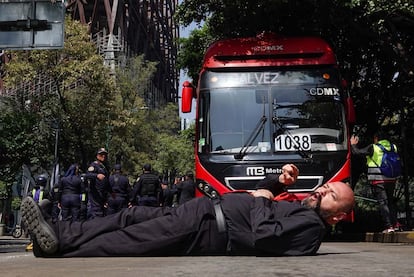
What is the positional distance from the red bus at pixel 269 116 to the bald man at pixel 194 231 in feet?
16.8

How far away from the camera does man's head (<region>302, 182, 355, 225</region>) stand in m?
3.93

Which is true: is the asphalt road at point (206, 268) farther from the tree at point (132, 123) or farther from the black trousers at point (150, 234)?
the tree at point (132, 123)

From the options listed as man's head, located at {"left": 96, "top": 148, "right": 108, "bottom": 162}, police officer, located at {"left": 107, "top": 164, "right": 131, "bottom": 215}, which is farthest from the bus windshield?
police officer, located at {"left": 107, "top": 164, "right": 131, "bottom": 215}

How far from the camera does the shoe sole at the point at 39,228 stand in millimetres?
3676

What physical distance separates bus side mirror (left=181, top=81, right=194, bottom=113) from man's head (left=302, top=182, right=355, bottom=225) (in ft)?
20.3

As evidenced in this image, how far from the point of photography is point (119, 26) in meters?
55.4

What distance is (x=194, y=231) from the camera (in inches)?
148

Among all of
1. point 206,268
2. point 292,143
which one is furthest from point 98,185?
point 206,268

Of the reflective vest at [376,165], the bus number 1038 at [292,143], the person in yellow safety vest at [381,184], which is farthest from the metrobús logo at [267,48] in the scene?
Answer: the reflective vest at [376,165]

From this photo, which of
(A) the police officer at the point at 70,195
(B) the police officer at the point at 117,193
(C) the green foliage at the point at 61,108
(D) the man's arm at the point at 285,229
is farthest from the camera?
(C) the green foliage at the point at 61,108

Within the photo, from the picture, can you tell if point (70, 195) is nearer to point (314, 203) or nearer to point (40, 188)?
point (40, 188)

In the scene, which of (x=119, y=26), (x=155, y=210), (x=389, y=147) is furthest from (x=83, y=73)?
(x=119, y=26)

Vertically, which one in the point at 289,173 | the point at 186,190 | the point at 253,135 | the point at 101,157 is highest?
the point at 253,135

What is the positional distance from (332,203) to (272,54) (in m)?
6.39
